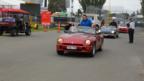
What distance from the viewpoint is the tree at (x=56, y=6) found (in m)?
118

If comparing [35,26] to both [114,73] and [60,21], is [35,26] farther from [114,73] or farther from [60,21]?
[114,73]

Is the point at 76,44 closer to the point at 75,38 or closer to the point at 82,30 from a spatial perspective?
the point at 75,38

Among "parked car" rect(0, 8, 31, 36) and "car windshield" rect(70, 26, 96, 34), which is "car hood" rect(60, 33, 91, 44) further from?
"parked car" rect(0, 8, 31, 36)

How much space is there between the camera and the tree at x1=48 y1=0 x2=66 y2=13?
386ft

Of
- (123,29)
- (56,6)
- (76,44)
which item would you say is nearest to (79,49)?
(76,44)

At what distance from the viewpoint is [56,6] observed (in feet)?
393

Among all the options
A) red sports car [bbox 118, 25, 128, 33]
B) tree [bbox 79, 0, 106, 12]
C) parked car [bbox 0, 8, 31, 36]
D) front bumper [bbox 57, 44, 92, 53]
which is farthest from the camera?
tree [bbox 79, 0, 106, 12]

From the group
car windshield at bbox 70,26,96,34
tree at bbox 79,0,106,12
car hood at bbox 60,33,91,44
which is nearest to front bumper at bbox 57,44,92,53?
car hood at bbox 60,33,91,44

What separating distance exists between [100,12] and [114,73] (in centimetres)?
8050

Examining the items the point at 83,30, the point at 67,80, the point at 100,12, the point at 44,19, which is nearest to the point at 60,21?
the point at 44,19

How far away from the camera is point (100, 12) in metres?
93.2

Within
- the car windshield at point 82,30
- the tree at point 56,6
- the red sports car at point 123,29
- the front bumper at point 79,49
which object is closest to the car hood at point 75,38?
the front bumper at point 79,49

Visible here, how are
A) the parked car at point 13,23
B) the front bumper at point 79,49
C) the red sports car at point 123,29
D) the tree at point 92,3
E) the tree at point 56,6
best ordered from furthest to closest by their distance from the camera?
the tree at point 92,3 < the tree at point 56,6 < the red sports car at point 123,29 < the parked car at point 13,23 < the front bumper at point 79,49

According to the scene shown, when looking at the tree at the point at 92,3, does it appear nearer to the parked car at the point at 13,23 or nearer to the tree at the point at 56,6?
the tree at the point at 56,6
